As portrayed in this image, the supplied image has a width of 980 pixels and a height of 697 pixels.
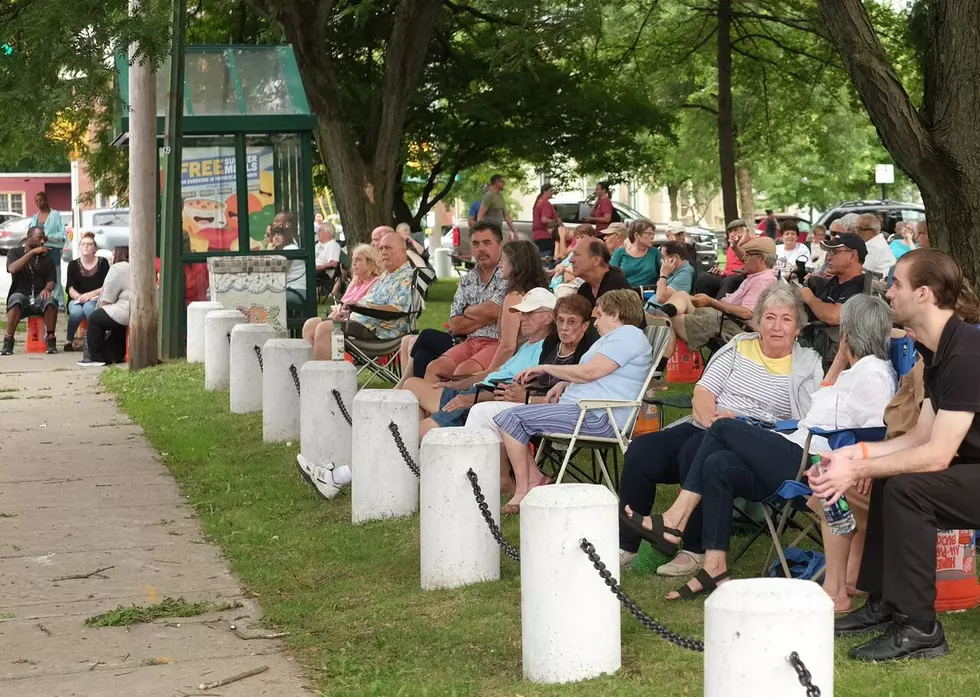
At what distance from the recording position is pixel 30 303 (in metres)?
18.4

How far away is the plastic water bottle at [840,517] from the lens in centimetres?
556

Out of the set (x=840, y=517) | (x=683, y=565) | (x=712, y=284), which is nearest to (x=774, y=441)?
(x=840, y=517)

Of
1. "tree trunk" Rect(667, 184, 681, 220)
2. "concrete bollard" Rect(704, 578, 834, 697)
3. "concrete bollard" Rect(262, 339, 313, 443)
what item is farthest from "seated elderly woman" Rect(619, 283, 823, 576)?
"tree trunk" Rect(667, 184, 681, 220)

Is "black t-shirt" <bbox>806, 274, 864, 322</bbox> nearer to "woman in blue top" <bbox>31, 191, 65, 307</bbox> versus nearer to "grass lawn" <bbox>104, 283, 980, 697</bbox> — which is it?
"grass lawn" <bbox>104, 283, 980, 697</bbox>

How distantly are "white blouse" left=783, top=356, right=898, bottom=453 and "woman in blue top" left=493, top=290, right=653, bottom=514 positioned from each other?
1.70m

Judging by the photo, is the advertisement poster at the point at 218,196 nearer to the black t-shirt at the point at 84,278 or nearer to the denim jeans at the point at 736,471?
the black t-shirt at the point at 84,278

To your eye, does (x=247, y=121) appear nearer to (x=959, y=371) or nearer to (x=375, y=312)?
(x=375, y=312)

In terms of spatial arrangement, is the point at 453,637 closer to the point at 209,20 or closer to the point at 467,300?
the point at 467,300

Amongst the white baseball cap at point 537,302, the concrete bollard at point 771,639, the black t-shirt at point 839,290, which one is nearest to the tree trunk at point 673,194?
the black t-shirt at point 839,290

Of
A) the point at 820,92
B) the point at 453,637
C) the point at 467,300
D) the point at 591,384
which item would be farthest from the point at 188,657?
the point at 820,92

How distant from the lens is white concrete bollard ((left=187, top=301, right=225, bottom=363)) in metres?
15.9

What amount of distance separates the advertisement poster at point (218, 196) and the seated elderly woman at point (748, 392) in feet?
35.7

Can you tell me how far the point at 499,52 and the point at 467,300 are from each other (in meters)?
10.8

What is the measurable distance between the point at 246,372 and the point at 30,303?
23.8ft
